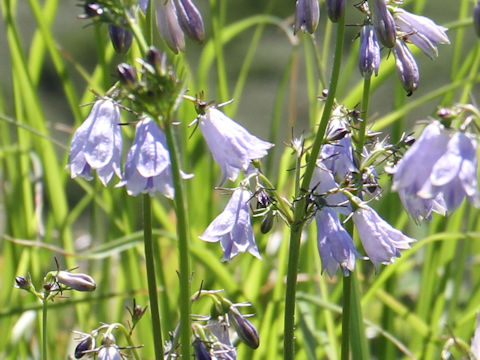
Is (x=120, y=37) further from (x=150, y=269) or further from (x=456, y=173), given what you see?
(x=456, y=173)

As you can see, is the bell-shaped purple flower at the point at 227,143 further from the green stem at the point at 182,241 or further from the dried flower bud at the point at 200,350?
the dried flower bud at the point at 200,350

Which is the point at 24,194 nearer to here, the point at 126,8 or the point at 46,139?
the point at 46,139

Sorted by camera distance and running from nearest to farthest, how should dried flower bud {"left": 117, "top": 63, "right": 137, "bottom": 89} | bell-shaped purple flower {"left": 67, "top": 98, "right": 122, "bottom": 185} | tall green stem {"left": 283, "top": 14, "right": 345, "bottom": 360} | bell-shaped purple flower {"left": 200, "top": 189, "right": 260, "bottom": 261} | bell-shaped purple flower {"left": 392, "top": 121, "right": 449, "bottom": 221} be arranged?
dried flower bud {"left": 117, "top": 63, "right": 137, "bottom": 89}, bell-shaped purple flower {"left": 392, "top": 121, "right": 449, "bottom": 221}, tall green stem {"left": 283, "top": 14, "right": 345, "bottom": 360}, bell-shaped purple flower {"left": 67, "top": 98, "right": 122, "bottom": 185}, bell-shaped purple flower {"left": 200, "top": 189, "right": 260, "bottom": 261}

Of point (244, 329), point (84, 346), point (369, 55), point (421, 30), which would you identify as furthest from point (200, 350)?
point (421, 30)

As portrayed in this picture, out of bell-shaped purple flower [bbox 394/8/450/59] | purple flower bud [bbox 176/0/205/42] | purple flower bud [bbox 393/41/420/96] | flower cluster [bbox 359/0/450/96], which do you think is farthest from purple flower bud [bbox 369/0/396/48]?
purple flower bud [bbox 176/0/205/42]

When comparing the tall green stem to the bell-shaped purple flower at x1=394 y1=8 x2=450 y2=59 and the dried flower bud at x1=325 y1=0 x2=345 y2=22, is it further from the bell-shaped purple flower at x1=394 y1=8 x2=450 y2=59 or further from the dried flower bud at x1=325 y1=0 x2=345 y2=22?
the bell-shaped purple flower at x1=394 y1=8 x2=450 y2=59
